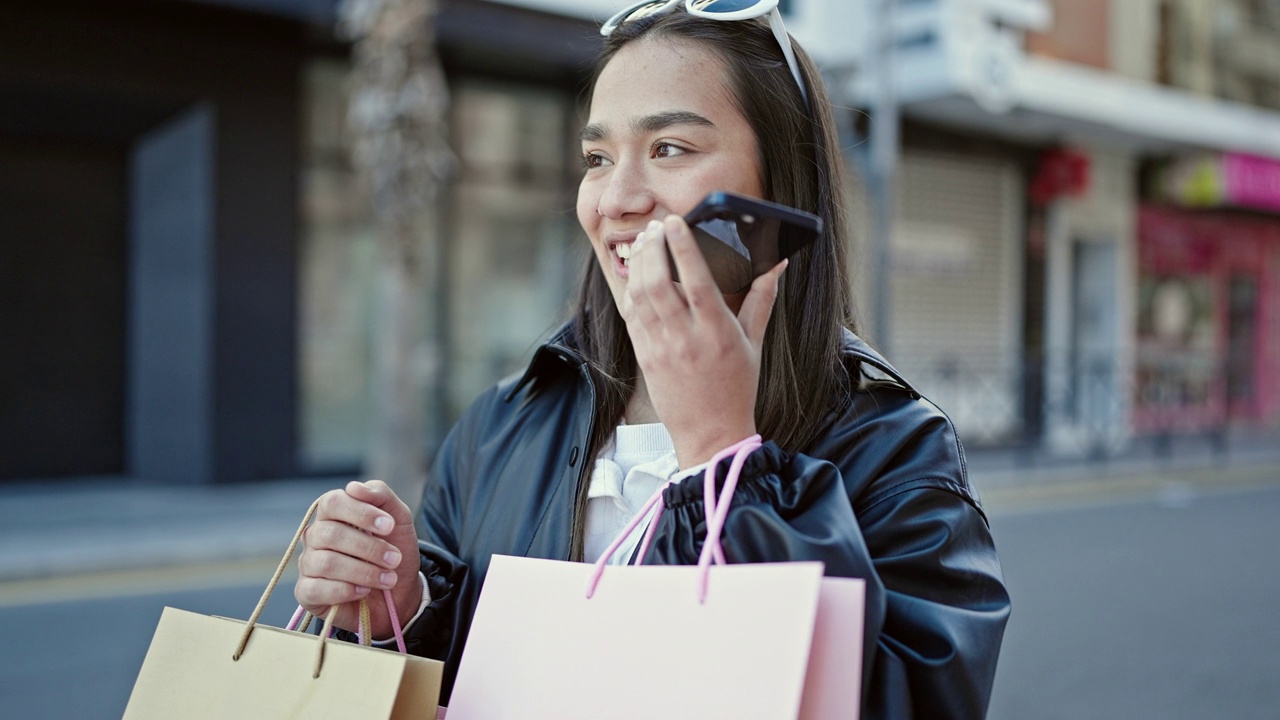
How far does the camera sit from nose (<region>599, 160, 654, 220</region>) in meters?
1.49

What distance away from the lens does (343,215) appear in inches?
456

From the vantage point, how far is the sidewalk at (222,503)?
7410mm

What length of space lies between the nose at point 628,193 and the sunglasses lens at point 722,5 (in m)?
0.25

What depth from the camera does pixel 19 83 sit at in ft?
31.8

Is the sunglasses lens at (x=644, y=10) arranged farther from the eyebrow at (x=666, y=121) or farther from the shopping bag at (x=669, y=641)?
the shopping bag at (x=669, y=641)

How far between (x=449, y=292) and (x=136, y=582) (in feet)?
18.6

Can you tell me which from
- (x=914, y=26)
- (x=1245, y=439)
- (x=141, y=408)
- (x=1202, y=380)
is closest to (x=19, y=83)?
(x=141, y=408)

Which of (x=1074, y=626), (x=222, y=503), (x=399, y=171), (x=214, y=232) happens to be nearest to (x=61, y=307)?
(x=214, y=232)

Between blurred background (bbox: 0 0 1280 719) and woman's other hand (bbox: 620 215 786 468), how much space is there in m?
3.97

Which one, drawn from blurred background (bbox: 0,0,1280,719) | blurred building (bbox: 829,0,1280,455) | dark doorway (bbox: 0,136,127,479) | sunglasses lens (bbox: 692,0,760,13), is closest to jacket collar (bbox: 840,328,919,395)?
sunglasses lens (bbox: 692,0,760,13)

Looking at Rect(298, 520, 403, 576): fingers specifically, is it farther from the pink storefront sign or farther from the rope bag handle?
the pink storefront sign

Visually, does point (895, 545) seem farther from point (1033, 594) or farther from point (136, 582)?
point (136, 582)

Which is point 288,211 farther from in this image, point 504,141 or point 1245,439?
point 1245,439

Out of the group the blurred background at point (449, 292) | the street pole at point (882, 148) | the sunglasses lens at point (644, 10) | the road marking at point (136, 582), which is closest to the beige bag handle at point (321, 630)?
the sunglasses lens at point (644, 10)
